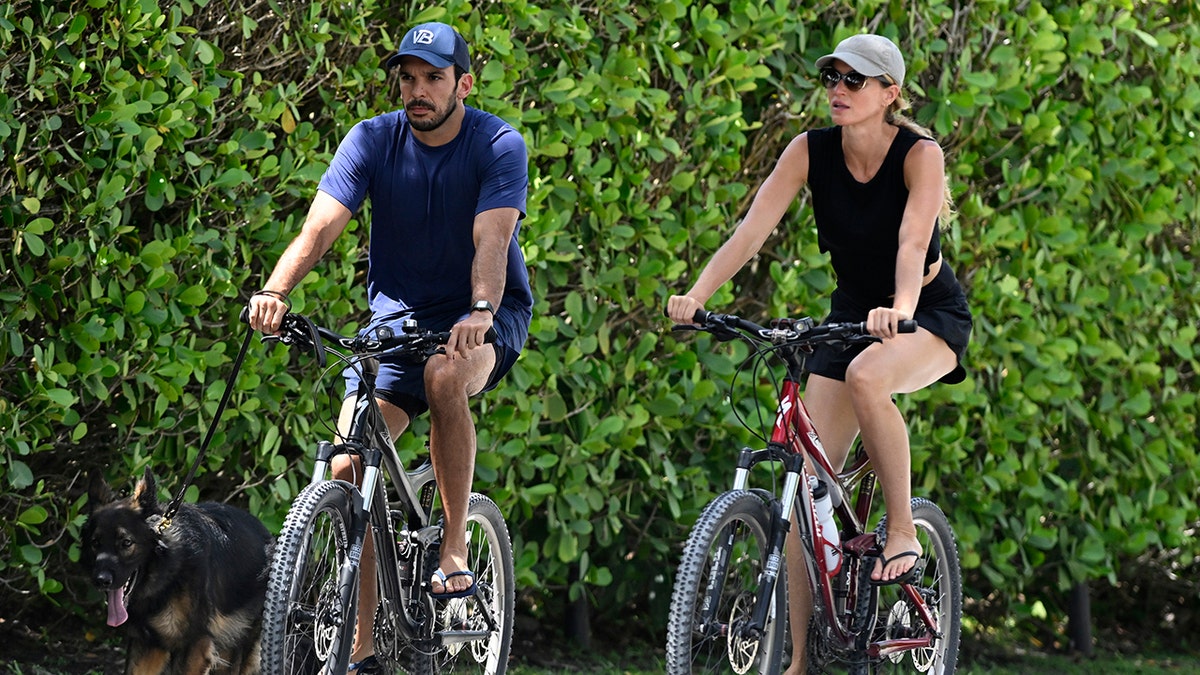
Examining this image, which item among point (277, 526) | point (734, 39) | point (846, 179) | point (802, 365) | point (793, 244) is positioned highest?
point (734, 39)

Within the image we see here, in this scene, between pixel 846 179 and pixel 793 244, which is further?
pixel 793 244

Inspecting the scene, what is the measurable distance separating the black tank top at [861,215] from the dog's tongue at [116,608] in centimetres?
237

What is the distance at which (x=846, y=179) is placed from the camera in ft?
16.0

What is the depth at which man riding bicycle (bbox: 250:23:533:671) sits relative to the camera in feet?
14.5

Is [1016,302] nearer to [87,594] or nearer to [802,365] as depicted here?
[802,365]

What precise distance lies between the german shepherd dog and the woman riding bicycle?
158 cm

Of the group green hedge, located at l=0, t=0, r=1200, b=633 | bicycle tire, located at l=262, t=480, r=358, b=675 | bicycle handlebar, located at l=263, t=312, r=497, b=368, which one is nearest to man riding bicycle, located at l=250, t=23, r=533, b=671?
bicycle handlebar, located at l=263, t=312, r=497, b=368

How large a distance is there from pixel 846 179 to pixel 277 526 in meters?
2.26

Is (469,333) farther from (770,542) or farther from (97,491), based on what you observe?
(97,491)

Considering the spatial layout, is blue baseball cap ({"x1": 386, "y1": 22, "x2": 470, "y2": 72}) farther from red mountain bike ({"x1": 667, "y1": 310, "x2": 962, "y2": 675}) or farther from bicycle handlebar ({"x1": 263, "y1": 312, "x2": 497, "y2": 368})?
red mountain bike ({"x1": 667, "y1": 310, "x2": 962, "y2": 675})

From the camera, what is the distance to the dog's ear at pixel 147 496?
473 cm

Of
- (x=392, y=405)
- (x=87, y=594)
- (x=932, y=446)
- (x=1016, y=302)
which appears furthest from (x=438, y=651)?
(x=1016, y=302)

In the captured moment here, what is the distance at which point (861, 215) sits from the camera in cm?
484

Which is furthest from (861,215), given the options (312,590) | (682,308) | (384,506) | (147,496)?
(147,496)
